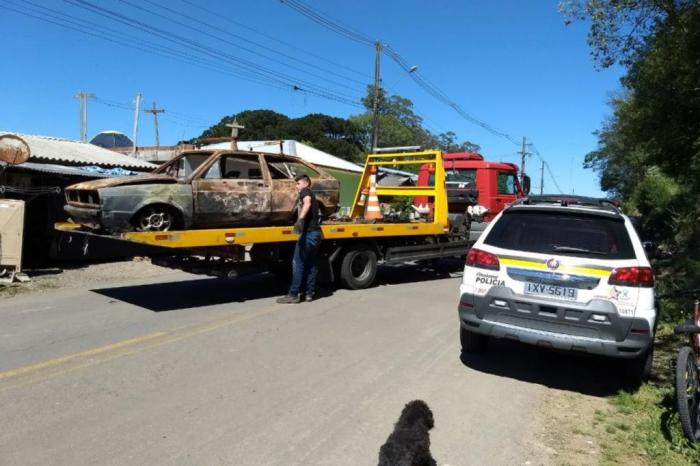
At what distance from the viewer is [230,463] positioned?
3.68 meters

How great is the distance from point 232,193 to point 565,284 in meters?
5.36

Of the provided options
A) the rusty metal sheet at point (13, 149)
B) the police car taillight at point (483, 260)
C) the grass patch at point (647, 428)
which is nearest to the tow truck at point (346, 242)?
the rusty metal sheet at point (13, 149)

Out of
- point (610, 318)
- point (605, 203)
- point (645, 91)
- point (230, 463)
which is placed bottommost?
point (230, 463)

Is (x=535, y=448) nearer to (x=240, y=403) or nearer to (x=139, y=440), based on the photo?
(x=240, y=403)

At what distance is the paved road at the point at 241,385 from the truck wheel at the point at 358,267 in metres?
1.45

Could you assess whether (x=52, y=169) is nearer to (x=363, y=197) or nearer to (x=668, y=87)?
(x=363, y=197)

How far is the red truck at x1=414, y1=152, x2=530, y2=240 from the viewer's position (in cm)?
1288

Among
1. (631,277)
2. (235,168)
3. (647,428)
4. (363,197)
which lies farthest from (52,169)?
(647,428)

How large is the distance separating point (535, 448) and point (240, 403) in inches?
90.1

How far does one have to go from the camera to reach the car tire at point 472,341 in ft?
19.6

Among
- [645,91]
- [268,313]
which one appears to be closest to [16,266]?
[268,313]

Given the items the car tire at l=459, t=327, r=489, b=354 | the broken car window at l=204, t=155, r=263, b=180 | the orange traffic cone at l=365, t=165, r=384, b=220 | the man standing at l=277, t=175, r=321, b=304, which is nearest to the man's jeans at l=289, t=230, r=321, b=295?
the man standing at l=277, t=175, r=321, b=304

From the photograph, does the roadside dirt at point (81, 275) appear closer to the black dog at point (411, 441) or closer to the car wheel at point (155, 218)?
the car wheel at point (155, 218)

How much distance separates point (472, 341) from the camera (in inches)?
237
